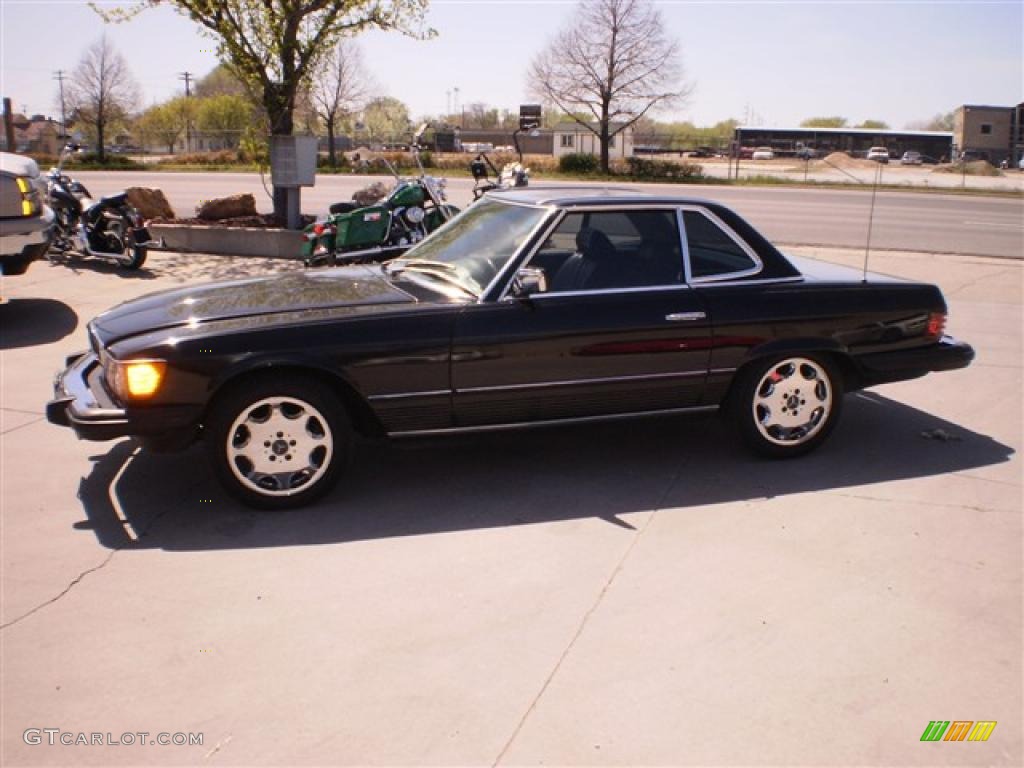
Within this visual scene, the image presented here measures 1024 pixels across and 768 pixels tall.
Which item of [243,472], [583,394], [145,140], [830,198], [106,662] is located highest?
[145,140]

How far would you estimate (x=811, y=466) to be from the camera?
5188 mm

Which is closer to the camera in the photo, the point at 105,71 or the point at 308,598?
the point at 308,598

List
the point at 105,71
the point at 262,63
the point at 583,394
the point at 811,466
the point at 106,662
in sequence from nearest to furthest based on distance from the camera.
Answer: the point at 106,662
the point at 583,394
the point at 811,466
the point at 262,63
the point at 105,71

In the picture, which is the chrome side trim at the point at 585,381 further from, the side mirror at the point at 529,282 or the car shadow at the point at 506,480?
the side mirror at the point at 529,282

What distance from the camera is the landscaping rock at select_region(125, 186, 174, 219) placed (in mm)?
14477

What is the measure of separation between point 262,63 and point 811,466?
11.0m

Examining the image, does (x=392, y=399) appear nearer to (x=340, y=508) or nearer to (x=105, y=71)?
(x=340, y=508)

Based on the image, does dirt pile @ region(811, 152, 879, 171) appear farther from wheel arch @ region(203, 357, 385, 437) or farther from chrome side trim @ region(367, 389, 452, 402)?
wheel arch @ region(203, 357, 385, 437)

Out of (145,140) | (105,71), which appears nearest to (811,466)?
(105,71)

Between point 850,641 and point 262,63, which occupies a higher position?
point 262,63

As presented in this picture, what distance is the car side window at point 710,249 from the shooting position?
16.8ft

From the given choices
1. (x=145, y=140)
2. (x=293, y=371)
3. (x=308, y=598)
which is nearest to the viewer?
Answer: (x=308, y=598)

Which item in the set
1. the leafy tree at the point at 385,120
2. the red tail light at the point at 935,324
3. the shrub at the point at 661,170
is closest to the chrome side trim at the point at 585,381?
the red tail light at the point at 935,324

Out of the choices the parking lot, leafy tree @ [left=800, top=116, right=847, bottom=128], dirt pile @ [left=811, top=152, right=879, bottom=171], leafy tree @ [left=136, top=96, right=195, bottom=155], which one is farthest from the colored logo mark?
leafy tree @ [left=800, top=116, right=847, bottom=128]
